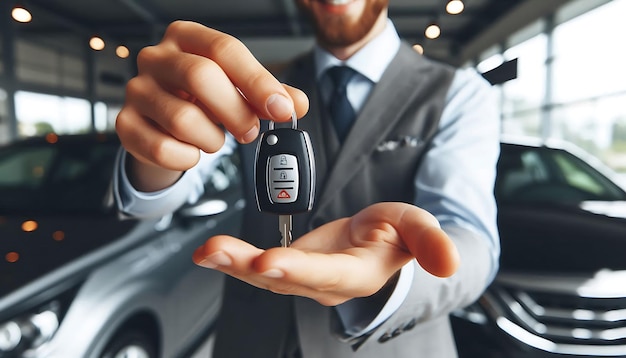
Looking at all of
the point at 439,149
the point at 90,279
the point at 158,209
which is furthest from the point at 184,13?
the point at 90,279

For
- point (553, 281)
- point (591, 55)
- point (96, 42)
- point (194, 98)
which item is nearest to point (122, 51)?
point (96, 42)

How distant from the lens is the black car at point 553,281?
729mm

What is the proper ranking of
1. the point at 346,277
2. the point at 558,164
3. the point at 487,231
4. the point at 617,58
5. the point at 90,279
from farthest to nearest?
the point at 558,164 → the point at 90,279 → the point at 617,58 → the point at 487,231 → the point at 346,277

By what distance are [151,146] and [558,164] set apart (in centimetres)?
89

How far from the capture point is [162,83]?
0.88 ft

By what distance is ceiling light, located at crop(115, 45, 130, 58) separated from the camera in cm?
49

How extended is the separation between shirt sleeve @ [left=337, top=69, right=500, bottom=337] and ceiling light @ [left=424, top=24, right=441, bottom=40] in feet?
0.19

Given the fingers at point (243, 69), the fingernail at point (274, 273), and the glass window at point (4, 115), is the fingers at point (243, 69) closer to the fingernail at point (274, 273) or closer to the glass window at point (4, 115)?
the fingernail at point (274, 273)

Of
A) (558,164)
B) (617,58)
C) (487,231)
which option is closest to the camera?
(487,231)

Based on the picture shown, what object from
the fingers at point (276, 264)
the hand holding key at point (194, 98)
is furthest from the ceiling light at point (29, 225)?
the fingers at point (276, 264)

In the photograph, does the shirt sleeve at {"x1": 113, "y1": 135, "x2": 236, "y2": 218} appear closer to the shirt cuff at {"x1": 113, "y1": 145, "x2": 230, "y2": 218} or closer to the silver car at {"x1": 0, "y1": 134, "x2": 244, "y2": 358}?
the shirt cuff at {"x1": 113, "y1": 145, "x2": 230, "y2": 218}

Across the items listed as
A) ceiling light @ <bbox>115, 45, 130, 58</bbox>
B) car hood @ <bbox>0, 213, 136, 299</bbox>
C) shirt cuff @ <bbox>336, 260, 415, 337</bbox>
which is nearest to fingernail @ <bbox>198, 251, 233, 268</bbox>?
shirt cuff @ <bbox>336, 260, 415, 337</bbox>

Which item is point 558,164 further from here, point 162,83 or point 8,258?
point 8,258

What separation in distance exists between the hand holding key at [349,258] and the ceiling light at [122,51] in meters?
0.38
